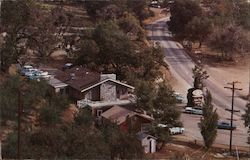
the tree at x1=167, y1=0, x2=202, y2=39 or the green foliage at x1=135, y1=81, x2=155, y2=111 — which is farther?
the tree at x1=167, y1=0, x2=202, y2=39

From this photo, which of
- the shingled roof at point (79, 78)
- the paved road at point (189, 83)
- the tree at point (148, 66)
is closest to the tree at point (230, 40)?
the paved road at point (189, 83)

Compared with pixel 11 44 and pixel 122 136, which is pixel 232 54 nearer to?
pixel 11 44

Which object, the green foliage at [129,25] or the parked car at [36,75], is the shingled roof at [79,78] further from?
the green foliage at [129,25]

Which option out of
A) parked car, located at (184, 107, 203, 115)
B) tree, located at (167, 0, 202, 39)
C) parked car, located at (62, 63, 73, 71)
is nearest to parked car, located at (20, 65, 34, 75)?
parked car, located at (62, 63, 73, 71)

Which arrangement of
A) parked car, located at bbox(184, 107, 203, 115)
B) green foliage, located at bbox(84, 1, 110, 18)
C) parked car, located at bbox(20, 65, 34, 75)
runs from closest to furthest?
parked car, located at bbox(20, 65, 34, 75) < parked car, located at bbox(184, 107, 203, 115) < green foliage, located at bbox(84, 1, 110, 18)

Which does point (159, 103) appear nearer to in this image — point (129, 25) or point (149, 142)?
point (149, 142)

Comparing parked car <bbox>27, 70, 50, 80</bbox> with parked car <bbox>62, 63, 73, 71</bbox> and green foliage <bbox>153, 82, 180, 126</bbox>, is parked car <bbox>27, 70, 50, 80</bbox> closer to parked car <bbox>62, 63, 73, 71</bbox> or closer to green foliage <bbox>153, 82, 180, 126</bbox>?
parked car <bbox>62, 63, 73, 71</bbox>
